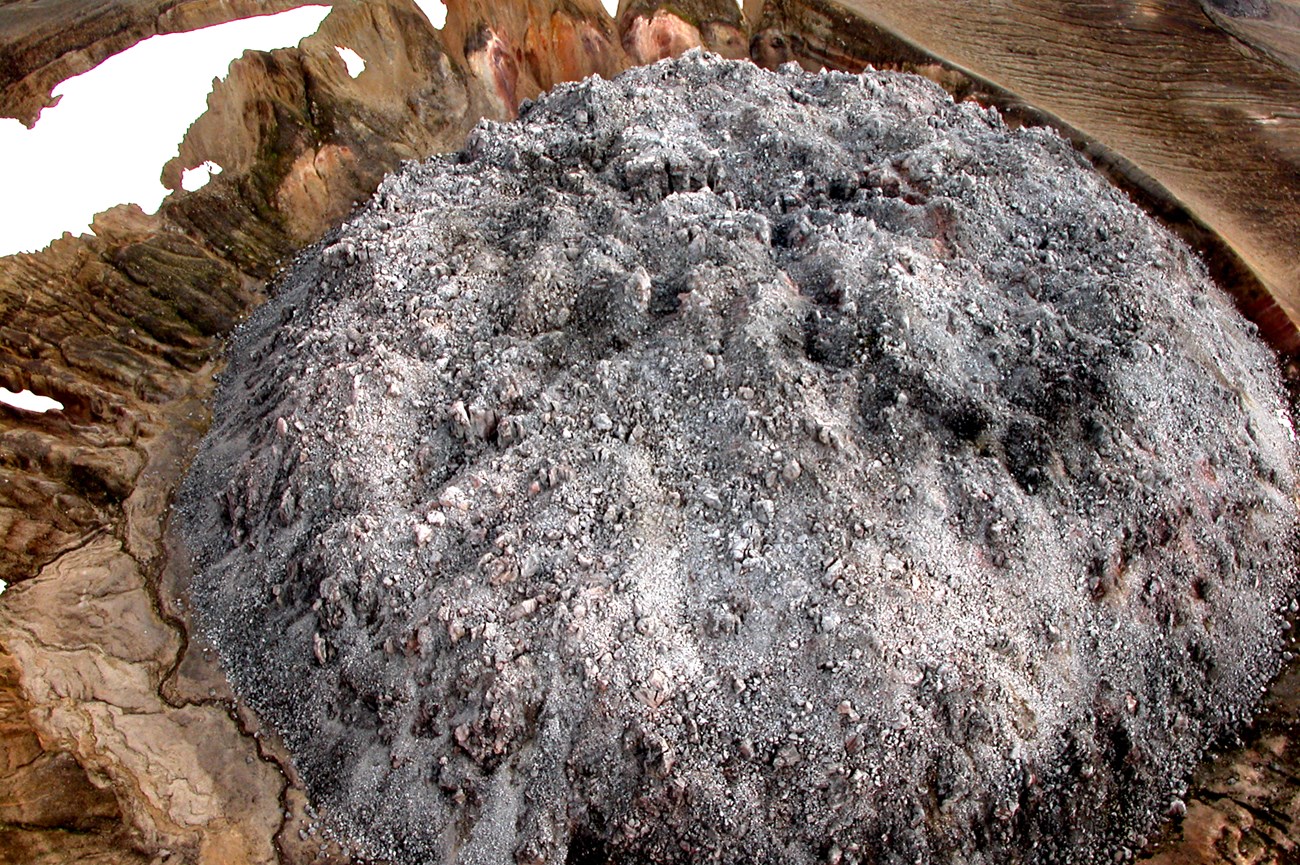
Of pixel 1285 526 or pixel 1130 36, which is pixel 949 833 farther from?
pixel 1130 36

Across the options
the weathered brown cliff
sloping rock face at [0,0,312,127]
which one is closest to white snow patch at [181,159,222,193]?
the weathered brown cliff

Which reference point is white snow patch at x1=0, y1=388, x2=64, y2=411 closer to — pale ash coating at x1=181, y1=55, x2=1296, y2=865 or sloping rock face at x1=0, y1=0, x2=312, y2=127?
pale ash coating at x1=181, y1=55, x2=1296, y2=865

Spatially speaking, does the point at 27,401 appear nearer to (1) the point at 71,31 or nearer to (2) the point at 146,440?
(2) the point at 146,440

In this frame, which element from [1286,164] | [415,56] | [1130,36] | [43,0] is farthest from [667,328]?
[43,0]

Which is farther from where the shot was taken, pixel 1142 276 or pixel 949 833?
pixel 1142 276

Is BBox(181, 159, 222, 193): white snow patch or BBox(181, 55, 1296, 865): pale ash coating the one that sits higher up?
BBox(181, 159, 222, 193): white snow patch

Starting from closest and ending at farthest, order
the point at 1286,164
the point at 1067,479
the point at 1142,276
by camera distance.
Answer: the point at 1067,479, the point at 1142,276, the point at 1286,164

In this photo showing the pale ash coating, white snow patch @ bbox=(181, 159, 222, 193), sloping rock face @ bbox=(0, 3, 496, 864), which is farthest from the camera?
white snow patch @ bbox=(181, 159, 222, 193)

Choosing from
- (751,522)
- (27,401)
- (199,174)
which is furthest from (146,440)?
(751,522)
